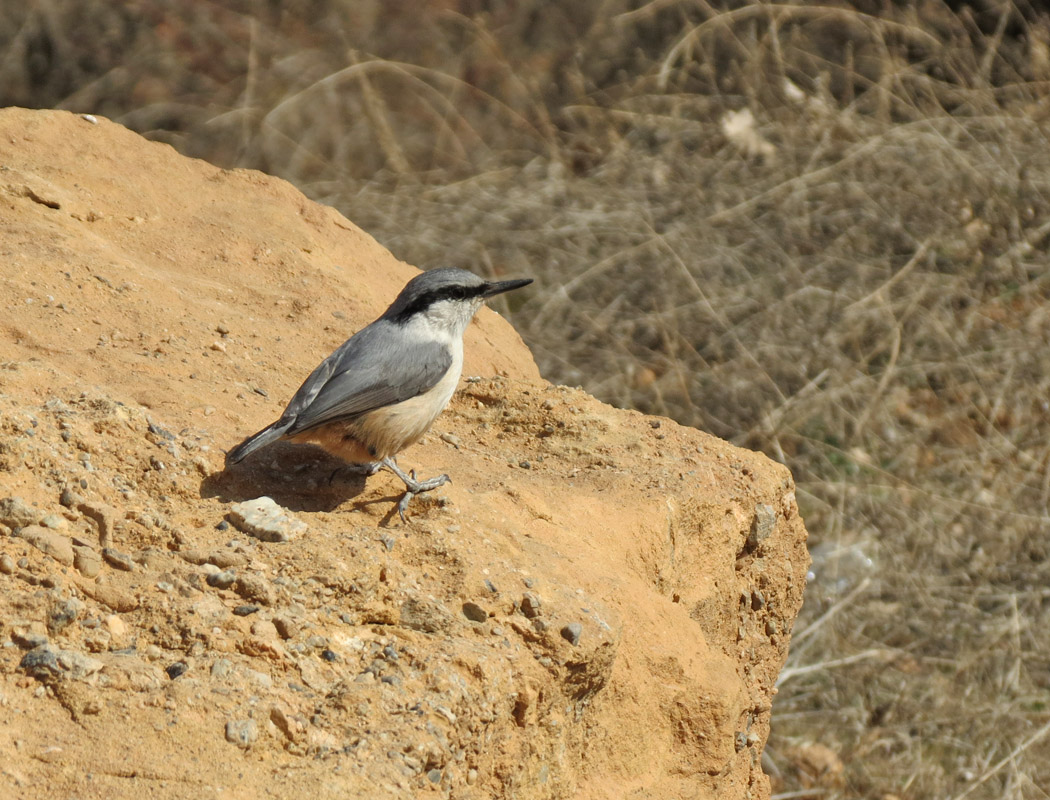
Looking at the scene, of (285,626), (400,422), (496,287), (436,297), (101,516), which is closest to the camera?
(285,626)

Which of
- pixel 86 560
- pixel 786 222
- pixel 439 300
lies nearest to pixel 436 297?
pixel 439 300

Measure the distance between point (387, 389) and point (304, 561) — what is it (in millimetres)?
845

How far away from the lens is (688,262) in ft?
28.0

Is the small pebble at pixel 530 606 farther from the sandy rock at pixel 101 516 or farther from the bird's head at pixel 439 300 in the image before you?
the bird's head at pixel 439 300

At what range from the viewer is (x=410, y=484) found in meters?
3.44

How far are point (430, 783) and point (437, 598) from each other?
530 millimetres

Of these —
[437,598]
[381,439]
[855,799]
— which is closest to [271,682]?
[437,598]

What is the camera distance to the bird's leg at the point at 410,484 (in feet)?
11.1

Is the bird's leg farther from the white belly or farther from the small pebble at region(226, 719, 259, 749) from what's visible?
the small pebble at region(226, 719, 259, 749)

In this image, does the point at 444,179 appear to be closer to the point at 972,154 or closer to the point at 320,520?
the point at 972,154

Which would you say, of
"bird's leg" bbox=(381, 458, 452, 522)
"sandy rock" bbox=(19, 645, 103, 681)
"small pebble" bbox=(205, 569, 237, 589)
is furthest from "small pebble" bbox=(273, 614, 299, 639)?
"bird's leg" bbox=(381, 458, 452, 522)

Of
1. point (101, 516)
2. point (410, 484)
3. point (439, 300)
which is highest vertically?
point (101, 516)

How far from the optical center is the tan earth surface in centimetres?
248

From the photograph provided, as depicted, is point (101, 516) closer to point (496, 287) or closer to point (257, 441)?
point (257, 441)
